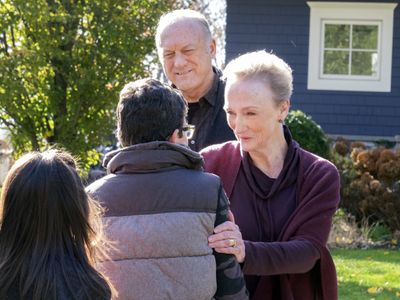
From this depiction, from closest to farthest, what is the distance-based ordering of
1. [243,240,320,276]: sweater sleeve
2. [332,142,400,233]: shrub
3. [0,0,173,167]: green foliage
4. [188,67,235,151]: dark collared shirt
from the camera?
[243,240,320,276]: sweater sleeve < [188,67,235,151]: dark collared shirt < [0,0,173,167]: green foliage < [332,142,400,233]: shrub

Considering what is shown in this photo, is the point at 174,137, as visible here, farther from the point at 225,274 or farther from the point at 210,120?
the point at 210,120

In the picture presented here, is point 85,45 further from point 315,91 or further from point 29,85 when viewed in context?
point 315,91

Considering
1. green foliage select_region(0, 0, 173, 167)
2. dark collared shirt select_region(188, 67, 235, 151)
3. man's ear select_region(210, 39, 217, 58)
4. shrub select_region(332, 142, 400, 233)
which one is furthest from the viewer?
shrub select_region(332, 142, 400, 233)

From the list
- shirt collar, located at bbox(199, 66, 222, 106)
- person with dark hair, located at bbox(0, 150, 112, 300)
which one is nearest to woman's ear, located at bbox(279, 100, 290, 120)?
shirt collar, located at bbox(199, 66, 222, 106)

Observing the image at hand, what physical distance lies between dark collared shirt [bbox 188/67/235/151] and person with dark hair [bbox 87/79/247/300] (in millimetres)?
1146

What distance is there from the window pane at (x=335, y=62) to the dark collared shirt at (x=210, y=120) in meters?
11.4

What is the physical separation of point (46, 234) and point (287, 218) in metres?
1.14

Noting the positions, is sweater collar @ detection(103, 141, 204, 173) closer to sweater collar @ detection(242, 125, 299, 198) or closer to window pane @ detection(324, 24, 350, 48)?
sweater collar @ detection(242, 125, 299, 198)

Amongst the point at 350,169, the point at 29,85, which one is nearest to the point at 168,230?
the point at 29,85

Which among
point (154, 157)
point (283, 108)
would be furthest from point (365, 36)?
point (154, 157)

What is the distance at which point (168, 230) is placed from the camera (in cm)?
287

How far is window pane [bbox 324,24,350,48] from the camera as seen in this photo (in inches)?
608

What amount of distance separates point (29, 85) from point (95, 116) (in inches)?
32.6

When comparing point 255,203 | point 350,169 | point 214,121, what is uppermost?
point 214,121
